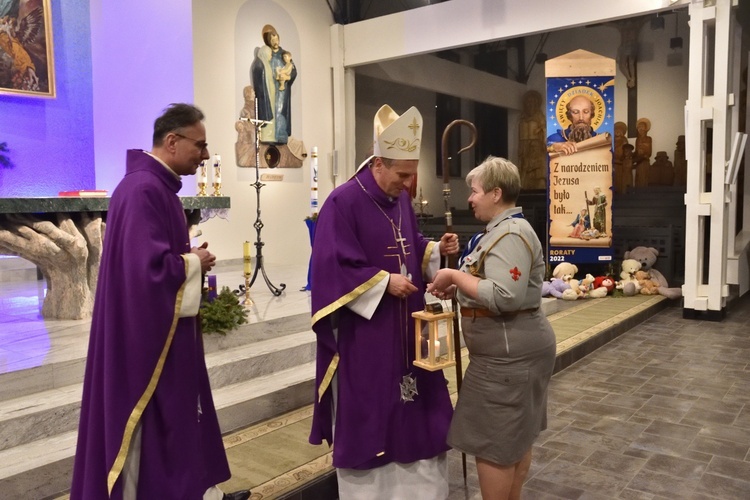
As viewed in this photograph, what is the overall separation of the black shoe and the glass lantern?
947mm

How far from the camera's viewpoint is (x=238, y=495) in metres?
2.71

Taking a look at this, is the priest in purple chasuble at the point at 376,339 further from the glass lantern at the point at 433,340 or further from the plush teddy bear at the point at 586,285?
the plush teddy bear at the point at 586,285

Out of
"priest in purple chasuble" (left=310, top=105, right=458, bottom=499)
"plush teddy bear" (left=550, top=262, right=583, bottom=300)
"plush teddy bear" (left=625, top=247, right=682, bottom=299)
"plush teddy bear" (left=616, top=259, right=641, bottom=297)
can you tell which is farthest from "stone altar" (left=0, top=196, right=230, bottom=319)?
"plush teddy bear" (left=625, top=247, right=682, bottom=299)

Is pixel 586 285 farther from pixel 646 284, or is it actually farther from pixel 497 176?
pixel 497 176

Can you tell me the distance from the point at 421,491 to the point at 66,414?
75.5 inches

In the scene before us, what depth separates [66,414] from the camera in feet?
10.9

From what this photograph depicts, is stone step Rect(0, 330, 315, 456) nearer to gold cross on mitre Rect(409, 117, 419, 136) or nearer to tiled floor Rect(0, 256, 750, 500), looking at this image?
tiled floor Rect(0, 256, 750, 500)

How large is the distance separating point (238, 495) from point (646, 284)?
696 centimetres

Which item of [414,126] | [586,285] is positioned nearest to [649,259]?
[586,285]

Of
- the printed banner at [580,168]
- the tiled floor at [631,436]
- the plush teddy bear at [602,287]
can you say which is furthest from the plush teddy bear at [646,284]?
the tiled floor at [631,436]

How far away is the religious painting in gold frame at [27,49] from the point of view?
22.6ft

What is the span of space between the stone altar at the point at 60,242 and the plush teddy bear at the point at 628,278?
245 inches

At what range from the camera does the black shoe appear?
2.68 m

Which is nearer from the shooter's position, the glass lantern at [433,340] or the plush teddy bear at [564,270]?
the glass lantern at [433,340]
